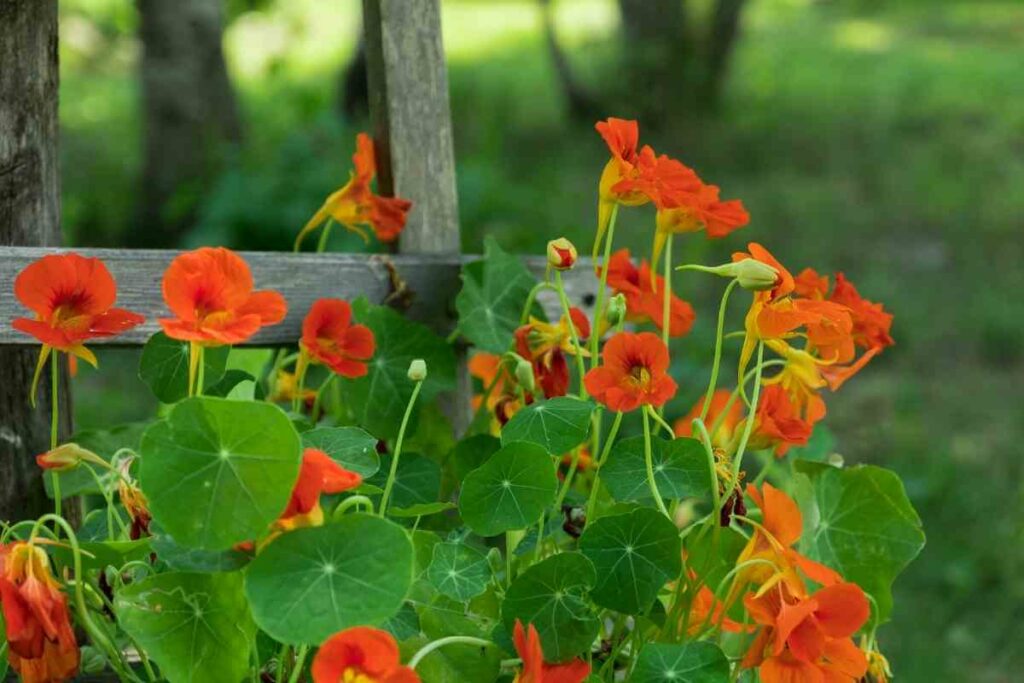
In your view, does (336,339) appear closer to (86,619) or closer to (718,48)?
(86,619)

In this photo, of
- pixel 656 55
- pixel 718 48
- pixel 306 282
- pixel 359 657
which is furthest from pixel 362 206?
pixel 718 48

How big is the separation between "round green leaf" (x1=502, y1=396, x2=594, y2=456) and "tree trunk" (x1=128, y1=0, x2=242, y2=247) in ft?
11.1

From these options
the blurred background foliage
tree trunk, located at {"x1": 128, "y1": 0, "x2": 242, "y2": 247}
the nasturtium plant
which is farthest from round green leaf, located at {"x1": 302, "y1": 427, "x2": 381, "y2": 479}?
tree trunk, located at {"x1": 128, "y1": 0, "x2": 242, "y2": 247}

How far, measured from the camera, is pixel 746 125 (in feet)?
19.7

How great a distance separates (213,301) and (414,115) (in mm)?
546

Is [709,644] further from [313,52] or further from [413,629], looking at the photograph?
[313,52]

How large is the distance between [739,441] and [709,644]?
0.19 m

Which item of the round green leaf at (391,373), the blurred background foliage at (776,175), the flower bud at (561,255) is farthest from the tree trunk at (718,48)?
the flower bud at (561,255)

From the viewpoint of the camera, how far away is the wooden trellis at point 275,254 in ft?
4.06

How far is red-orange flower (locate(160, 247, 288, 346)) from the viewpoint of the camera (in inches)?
35.9

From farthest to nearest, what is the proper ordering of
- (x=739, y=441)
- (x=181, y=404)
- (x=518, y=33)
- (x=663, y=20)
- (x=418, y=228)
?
(x=518, y=33)
(x=663, y=20)
(x=418, y=228)
(x=739, y=441)
(x=181, y=404)

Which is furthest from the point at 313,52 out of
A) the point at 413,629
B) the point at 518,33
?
the point at 413,629

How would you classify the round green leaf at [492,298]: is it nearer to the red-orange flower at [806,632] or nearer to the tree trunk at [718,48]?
the red-orange flower at [806,632]

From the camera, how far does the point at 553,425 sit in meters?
1.08
